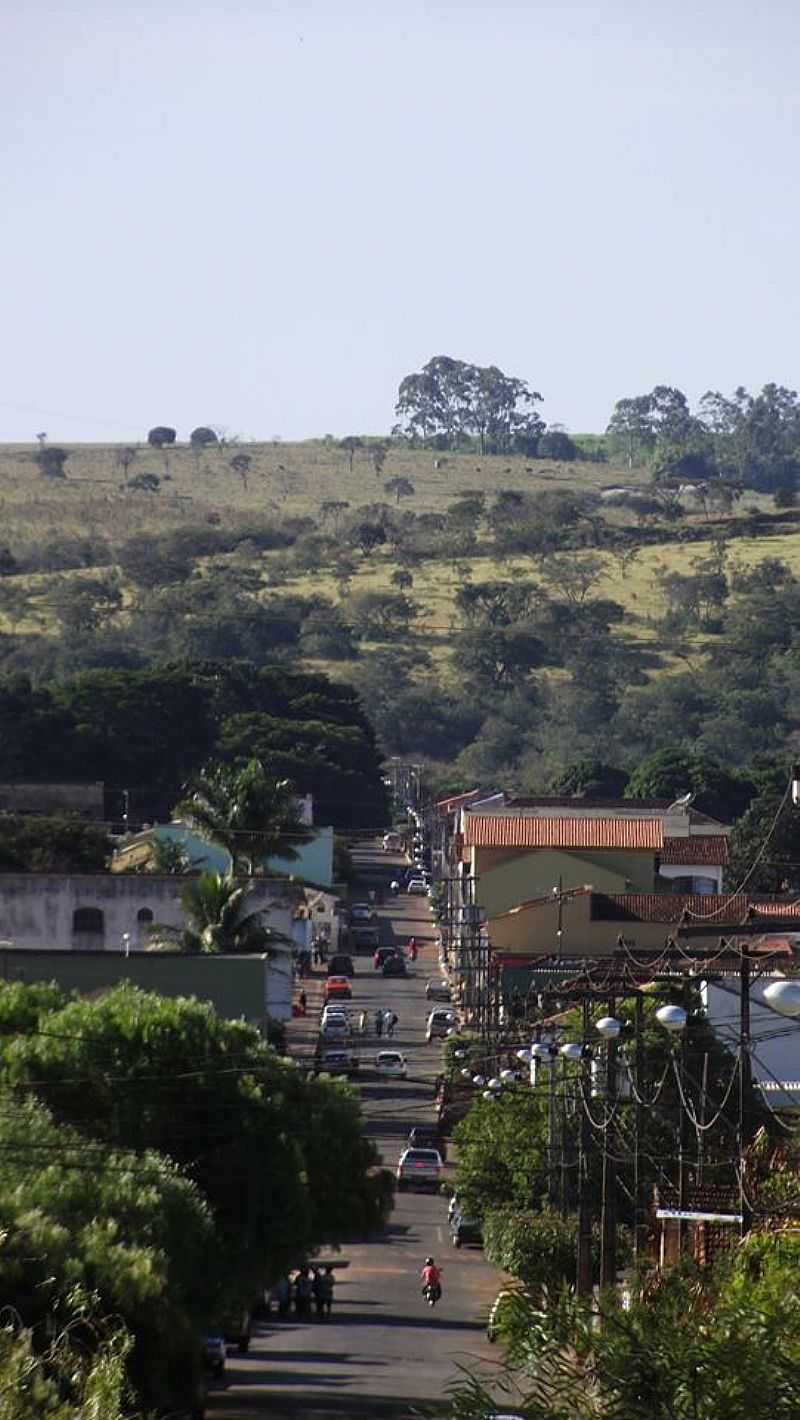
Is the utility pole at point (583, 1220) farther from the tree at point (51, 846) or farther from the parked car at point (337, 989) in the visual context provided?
the tree at point (51, 846)

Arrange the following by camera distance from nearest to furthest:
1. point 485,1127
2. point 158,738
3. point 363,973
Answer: point 485,1127 < point 363,973 < point 158,738

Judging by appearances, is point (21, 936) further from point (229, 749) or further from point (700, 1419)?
point (700, 1419)

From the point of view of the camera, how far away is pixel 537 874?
3514 inches

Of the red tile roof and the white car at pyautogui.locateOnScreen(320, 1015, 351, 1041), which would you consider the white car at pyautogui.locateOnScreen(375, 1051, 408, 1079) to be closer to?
the white car at pyautogui.locateOnScreen(320, 1015, 351, 1041)

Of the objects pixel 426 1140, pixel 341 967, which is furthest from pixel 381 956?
pixel 426 1140

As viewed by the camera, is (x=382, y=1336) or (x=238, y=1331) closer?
(x=238, y=1331)

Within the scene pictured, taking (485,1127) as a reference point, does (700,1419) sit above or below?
above

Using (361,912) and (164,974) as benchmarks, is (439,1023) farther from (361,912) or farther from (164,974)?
(361,912)

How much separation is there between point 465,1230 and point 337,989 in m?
31.0

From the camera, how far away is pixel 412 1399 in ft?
119

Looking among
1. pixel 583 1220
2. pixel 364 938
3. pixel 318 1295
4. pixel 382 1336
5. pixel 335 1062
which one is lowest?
pixel 364 938

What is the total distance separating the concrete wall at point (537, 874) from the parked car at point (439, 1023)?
9.69m

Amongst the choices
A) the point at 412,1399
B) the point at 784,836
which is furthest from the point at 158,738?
the point at 412,1399

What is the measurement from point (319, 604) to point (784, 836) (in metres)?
81.7
